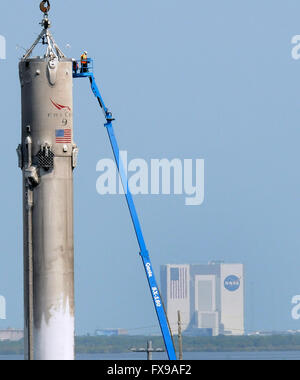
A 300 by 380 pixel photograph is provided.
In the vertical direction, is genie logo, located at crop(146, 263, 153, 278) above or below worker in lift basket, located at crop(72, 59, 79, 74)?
below

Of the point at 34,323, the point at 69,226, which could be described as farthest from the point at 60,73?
the point at 34,323

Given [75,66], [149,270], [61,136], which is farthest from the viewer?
[149,270]

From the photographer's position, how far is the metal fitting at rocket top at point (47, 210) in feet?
259

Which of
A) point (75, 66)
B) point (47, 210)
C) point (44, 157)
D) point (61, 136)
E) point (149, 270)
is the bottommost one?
point (149, 270)

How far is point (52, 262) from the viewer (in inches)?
3115

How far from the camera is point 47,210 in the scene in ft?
261

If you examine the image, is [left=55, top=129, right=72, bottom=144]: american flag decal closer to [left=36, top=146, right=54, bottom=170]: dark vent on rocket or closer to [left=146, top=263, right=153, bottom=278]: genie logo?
[left=36, top=146, right=54, bottom=170]: dark vent on rocket

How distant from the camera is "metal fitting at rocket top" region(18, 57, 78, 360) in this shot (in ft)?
259

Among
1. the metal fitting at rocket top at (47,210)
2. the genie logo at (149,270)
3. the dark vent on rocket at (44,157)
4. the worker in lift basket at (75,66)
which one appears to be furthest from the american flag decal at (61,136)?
the genie logo at (149,270)

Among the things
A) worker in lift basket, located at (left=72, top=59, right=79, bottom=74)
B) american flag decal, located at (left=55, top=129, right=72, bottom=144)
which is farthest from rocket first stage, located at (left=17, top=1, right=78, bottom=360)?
worker in lift basket, located at (left=72, top=59, right=79, bottom=74)

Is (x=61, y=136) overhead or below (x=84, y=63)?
below

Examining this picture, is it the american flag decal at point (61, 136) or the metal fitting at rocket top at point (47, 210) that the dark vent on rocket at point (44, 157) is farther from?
the american flag decal at point (61, 136)

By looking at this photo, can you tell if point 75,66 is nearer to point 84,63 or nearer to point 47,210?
point 84,63

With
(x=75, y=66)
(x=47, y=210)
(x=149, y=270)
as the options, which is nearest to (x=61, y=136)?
(x=47, y=210)
